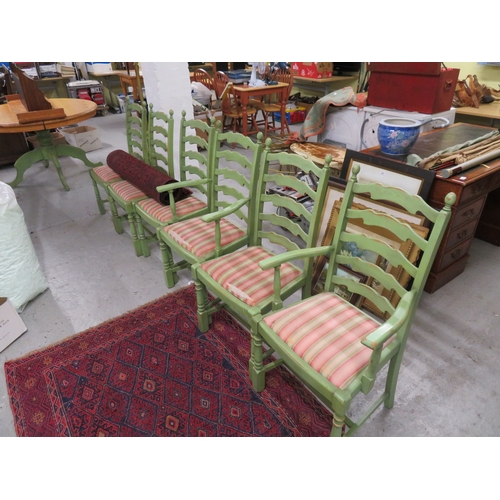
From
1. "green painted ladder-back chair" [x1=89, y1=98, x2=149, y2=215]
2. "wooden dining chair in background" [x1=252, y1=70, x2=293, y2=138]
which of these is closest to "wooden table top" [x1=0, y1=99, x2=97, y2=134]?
"green painted ladder-back chair" [x1=89, y1=98, x2=149, y2=215]

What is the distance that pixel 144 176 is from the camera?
2.56 metres

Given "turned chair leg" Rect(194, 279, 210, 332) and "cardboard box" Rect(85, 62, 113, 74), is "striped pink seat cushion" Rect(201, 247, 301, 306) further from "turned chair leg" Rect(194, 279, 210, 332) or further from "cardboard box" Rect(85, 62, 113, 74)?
"cardboard box" Rect(85, 62, 113, 74)

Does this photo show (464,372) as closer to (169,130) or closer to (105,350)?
(105,350)

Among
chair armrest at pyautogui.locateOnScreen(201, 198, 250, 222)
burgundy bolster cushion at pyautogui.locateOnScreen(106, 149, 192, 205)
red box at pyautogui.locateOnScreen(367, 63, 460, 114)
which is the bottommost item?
burgundy bolster cushion at pyautogui.locateOnScreen(106, 149, 192, 205)

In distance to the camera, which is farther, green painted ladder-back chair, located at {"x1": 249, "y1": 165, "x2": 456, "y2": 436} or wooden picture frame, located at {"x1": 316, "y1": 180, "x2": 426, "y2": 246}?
wooden picture frame, located at {"x1": 316, "y1": 180, "x2": 426, "y2": 246}

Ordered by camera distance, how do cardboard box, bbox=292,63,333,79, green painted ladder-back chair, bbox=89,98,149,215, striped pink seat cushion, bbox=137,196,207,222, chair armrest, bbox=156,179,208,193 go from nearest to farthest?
chair armrest, bbox=156,179,208,193
striped pink seat cushion, bbox=137,196,207,222
green painted ladder-back chair, bbox=89,98,149,215
cardboard box, bbox=292,63,333,79

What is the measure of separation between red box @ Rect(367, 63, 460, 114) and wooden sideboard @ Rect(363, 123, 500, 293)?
0.21 metres

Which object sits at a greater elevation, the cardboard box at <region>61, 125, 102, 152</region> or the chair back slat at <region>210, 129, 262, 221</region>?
the chair back slat at <region>210, 129, 262, 221</region>

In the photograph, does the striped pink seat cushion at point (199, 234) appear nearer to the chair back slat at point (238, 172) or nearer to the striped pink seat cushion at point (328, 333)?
the chair back slat at point (238, 172)

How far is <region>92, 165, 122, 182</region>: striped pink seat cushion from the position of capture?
9.68 ft

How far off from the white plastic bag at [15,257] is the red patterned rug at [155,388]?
47cm

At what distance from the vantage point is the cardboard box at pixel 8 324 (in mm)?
2016

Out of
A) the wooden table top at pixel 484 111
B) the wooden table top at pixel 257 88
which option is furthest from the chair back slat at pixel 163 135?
the wooden table top at pixel 484 111

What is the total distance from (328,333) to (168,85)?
2716 mm
